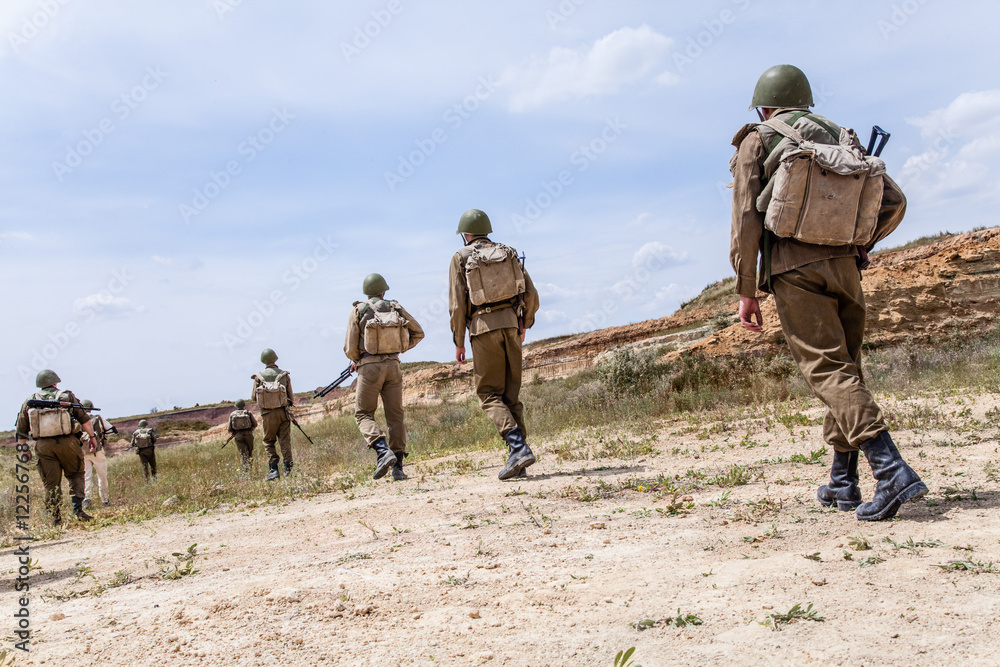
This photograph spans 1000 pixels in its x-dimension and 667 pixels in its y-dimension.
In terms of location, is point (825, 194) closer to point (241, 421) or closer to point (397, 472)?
point (397, 472)

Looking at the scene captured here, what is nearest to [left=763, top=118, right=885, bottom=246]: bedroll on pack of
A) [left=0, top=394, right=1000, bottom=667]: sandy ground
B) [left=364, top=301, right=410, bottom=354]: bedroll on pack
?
[left=0, top=394, right=1000, bottom=667]: sandy ground

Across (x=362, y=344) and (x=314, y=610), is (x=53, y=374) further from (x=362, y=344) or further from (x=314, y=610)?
(x=314, y=610)

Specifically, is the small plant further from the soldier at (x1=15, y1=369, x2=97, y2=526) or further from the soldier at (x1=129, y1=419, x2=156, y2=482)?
the soldier at (x1=129, y1=419, x2=156, y2=482)

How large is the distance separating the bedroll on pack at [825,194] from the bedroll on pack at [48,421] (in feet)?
25.0

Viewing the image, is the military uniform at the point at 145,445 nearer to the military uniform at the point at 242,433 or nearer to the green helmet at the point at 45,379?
the military uniform at the point at 242,433

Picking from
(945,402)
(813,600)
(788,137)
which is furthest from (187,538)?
(945,402)

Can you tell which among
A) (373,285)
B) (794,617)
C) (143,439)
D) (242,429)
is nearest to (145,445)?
(143,439)

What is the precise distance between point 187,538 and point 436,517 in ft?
6.17

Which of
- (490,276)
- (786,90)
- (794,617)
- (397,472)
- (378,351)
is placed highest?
(786,90)

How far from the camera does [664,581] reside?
8.66 feet

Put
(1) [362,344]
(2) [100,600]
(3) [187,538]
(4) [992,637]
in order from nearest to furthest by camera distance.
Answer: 1. (4) [992,637]
2. (2) [100,600]
3. (3) [187,538]
4. (1) [362,344]

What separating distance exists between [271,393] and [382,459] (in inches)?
166

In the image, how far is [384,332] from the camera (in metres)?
7.12

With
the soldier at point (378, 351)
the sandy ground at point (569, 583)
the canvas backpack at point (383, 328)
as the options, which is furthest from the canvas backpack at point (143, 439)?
the sandy ground at point (569, 583)
